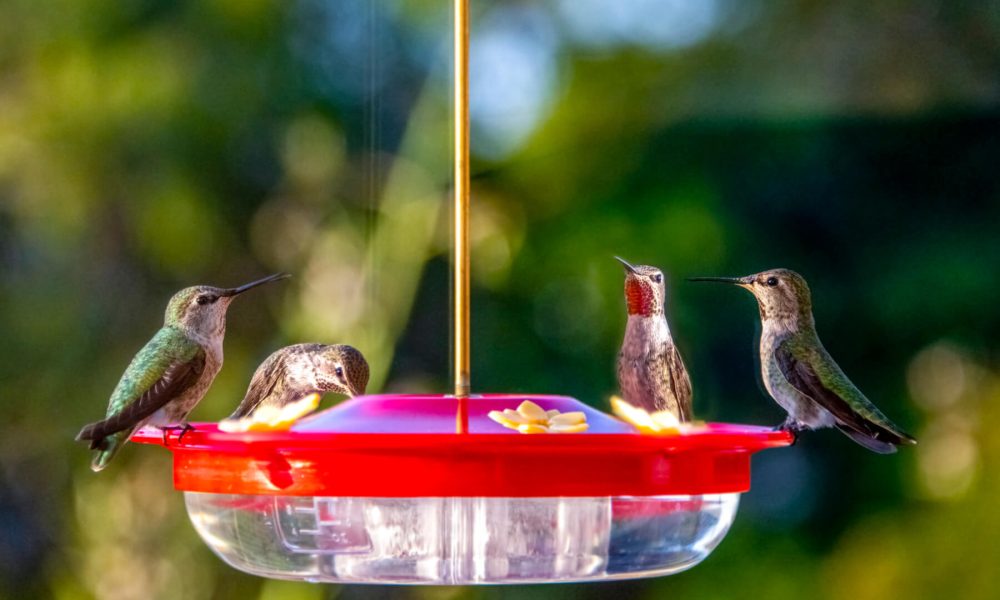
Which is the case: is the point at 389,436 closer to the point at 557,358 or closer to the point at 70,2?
the point at 557,358

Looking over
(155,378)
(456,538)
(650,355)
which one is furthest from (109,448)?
(650,355)

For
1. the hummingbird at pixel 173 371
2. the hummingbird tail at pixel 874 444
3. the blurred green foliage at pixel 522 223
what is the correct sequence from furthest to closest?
the blurred green foliage at pixel 522 223 < the hummingbird at pixel 173 371 < the hummingbird tail at pixel 874 444

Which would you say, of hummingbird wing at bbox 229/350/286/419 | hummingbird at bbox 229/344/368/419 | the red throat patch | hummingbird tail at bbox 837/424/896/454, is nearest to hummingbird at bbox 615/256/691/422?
the red throat patch

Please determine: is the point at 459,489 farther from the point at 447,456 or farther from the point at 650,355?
the point at 650,355

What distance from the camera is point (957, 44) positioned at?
5.23m

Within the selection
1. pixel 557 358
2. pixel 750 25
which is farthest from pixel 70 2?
pixel 750 25

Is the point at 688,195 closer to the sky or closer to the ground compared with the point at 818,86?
closer to the ground

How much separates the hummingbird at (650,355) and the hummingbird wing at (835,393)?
0.18 m

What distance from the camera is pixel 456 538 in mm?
1661

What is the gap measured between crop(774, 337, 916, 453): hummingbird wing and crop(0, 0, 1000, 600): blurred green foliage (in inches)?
88.5

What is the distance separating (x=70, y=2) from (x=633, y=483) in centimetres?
419

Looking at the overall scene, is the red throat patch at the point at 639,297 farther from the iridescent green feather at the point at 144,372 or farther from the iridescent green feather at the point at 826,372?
the iridescent green feather at the point at 144,372

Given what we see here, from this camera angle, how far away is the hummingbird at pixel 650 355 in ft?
7.04

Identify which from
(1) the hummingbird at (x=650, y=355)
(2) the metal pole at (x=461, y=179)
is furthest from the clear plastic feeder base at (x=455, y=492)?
(1) the hummingbird at (x=650, y=355)
